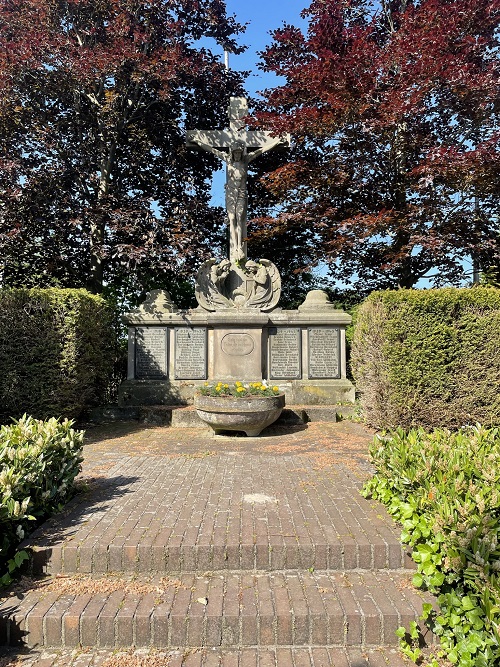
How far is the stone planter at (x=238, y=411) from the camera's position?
22.5ft

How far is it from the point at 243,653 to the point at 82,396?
5.90 meters

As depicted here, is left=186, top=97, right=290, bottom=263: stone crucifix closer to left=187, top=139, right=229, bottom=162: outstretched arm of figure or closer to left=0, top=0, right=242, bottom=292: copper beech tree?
left=187, top=139, right=229, bottom=162: outstretched arm of figure

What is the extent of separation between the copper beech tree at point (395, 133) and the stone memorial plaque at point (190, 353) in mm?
3452

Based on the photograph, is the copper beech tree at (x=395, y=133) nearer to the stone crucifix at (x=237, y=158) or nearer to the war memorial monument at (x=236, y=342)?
the stone crucifix at (x=237, y=158)

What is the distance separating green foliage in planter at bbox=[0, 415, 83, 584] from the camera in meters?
3.06

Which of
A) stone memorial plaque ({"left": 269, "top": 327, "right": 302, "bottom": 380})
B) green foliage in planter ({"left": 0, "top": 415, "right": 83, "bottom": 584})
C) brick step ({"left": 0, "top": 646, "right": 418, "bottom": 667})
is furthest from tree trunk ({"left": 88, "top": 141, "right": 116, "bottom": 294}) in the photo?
brick step ({"left": 0, "top": 646, "right": 418, "bottom": 667})

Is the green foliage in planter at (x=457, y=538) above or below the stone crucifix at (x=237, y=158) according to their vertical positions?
below

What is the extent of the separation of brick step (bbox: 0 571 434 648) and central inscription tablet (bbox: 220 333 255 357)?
6.27m

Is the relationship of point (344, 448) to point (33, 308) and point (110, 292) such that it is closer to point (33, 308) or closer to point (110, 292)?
point (33, 308)

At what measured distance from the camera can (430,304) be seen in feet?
22.3

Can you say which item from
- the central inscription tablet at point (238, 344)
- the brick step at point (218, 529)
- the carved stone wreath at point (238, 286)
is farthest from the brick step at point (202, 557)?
the carved stone wreath at point (238, 286)

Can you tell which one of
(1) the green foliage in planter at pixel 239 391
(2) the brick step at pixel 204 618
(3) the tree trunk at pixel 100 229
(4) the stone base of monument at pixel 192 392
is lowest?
(2) the brick step at pixel 204 618

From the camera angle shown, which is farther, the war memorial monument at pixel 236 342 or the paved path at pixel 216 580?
the war memorial monument at pixel 236 342

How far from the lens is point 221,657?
254cm
